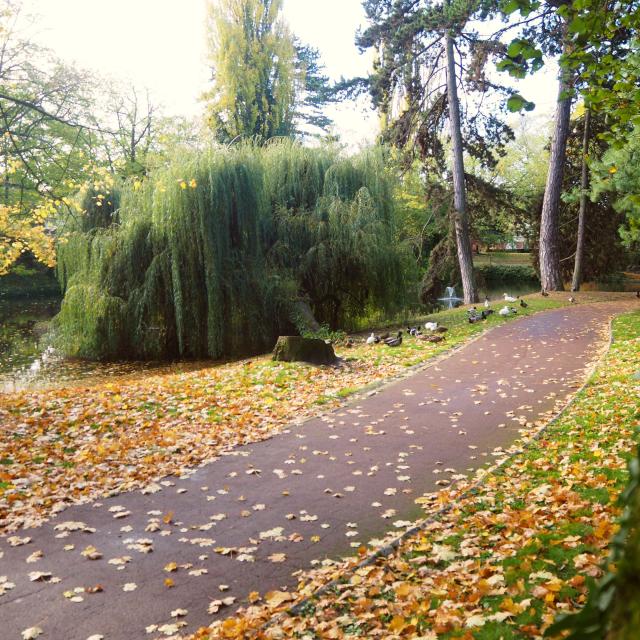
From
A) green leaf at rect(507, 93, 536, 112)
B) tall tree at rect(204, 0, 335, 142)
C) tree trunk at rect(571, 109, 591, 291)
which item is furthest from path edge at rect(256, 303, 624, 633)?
tall tree at rect(204, 0, 335, 142)

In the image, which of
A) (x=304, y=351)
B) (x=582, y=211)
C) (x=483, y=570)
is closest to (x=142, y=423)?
(x=304, y=351)

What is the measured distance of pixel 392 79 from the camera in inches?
944

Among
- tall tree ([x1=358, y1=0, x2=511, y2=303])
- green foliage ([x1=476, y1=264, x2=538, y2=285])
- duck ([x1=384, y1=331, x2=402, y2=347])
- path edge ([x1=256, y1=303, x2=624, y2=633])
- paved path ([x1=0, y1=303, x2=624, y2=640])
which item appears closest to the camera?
path edge ([x1=256, y1=303, x2=624, y2=633])

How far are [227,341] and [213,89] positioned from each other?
18897 mm

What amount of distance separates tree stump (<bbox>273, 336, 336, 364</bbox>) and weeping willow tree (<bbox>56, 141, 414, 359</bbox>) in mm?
3722

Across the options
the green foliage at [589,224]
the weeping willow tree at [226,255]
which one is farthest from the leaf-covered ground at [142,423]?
the green foliage at [589,224]

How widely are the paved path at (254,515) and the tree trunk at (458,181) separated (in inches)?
545

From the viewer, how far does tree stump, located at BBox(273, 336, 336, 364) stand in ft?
43.4

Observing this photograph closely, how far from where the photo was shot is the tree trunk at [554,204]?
22.7 m

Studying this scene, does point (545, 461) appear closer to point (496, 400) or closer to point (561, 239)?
point (496, 400)

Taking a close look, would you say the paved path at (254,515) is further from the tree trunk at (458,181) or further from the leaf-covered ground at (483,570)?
the tree trunk at (458,181)

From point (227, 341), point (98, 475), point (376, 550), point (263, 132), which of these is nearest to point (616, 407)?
point (376, 550)

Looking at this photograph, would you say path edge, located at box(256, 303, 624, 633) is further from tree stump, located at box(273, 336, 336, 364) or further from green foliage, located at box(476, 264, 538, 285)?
green foliage, located at box(476, 264, 538, 285)

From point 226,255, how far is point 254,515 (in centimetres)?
1159
